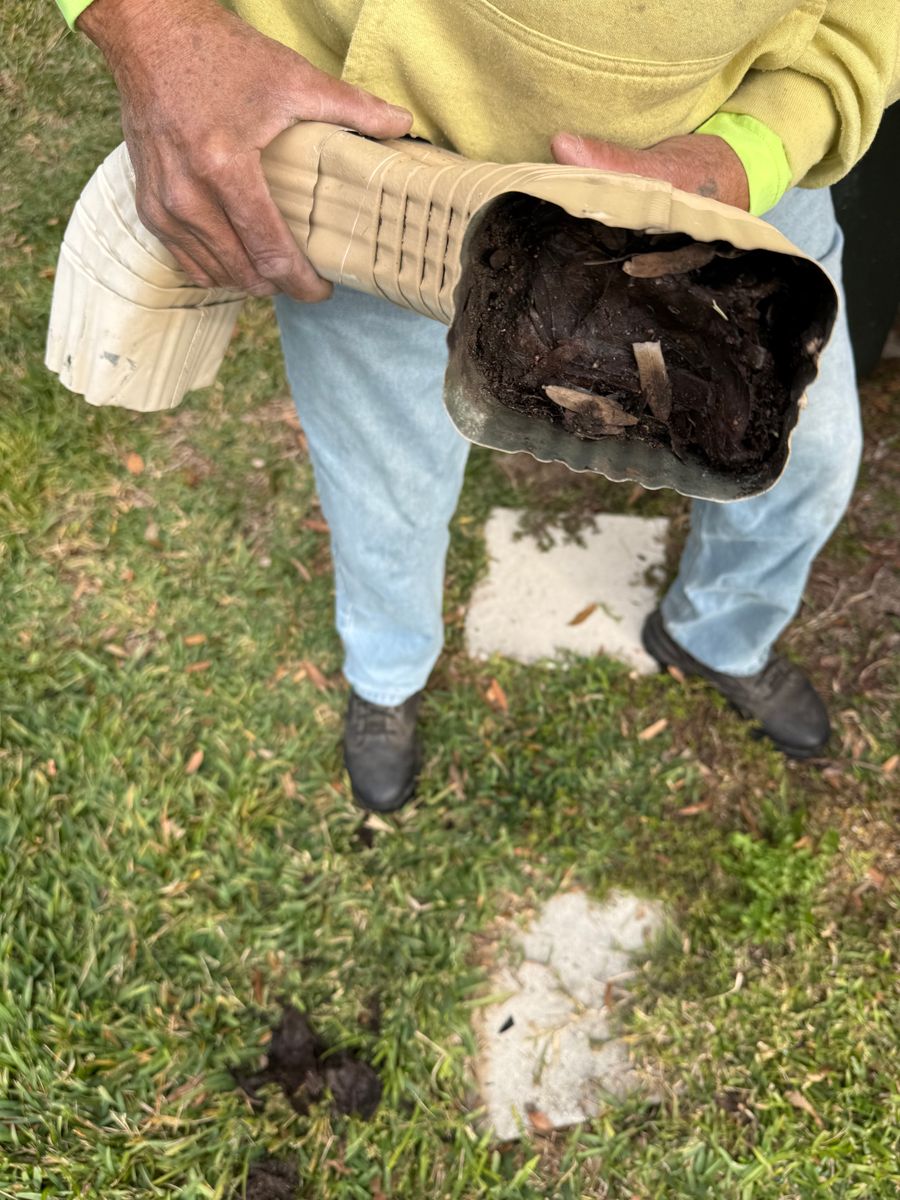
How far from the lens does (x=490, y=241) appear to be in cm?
96

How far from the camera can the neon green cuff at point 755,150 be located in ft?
3.97

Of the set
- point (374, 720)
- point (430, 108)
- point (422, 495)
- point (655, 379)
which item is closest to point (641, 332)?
point (655, 379)

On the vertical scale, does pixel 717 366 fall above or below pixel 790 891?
above

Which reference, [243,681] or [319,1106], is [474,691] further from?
[319,1106]

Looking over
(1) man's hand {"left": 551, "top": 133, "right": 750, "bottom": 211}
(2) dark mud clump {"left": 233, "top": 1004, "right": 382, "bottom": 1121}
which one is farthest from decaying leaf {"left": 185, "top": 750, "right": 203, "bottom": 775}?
(1) man's hand {"left": 551, "top": 133, "right": 750, "bottom": 211}

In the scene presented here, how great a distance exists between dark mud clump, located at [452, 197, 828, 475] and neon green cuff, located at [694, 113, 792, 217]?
34cm

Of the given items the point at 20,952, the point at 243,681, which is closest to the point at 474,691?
the point at 243,681

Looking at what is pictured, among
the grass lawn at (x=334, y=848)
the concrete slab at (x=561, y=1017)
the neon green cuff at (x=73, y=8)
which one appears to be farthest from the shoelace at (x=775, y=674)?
the neon green cuff at (x=73, y=8)

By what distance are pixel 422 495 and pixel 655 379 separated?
0.75 meters

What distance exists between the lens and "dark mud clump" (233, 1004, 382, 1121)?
198 centimetres

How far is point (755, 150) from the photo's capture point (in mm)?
1212

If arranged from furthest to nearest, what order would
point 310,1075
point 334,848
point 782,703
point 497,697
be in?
1. point 497,697
2. point 782,703
3. point 334,848
4. point 310,1075

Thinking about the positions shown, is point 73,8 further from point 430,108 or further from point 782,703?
point 782,703

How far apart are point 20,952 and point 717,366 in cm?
195
